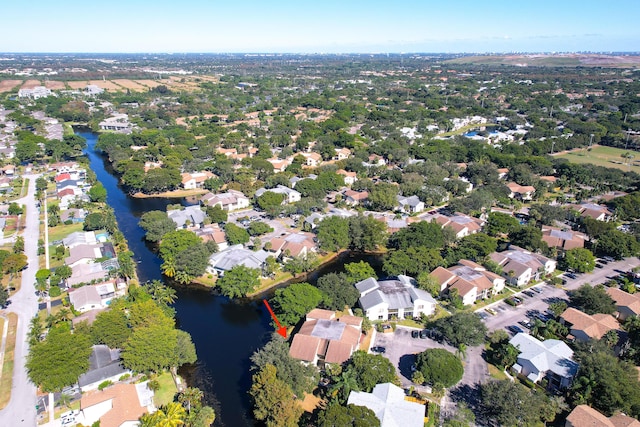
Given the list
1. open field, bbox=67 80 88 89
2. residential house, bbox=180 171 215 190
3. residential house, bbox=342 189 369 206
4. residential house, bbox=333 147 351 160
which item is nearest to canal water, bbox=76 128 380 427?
residential house, bbox=342 189 369 206

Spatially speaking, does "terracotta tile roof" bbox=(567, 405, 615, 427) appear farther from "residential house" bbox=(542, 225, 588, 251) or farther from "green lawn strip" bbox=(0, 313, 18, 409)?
"green lawn strip" bbox=(0, 313, 18, 409)

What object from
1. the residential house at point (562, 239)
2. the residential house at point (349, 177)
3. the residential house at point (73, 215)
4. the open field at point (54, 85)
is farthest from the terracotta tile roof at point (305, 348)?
the open field at point (54, 85)

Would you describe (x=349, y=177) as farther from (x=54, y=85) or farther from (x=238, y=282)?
(x=54, y=85)

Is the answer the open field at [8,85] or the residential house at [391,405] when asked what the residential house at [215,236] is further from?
the open field at [8,85]

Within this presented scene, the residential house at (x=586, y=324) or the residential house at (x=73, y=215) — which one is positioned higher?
the residential house at (x=73, y=215)

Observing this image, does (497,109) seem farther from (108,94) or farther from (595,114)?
(108,94)
